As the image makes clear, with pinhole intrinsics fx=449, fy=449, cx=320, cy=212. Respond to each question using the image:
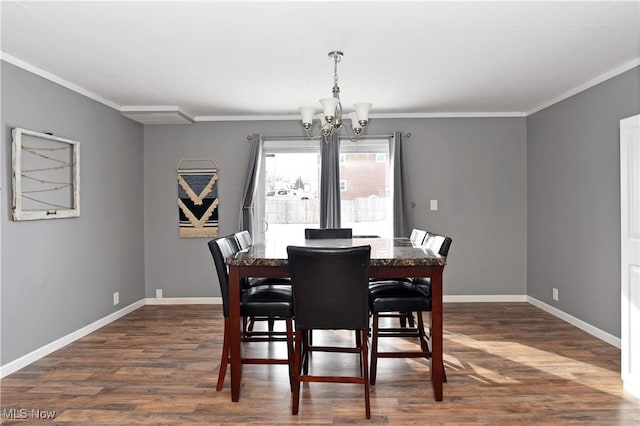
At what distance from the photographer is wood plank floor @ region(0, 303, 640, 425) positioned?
259 centimetres

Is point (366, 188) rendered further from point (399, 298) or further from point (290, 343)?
point (290, 343)

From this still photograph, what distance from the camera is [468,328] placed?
4.35 metres

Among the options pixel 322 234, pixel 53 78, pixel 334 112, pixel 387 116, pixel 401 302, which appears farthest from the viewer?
pixel 387 116

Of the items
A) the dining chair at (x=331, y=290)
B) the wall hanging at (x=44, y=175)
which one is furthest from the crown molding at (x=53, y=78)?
Result: the dining chair at (x=331, y=290)

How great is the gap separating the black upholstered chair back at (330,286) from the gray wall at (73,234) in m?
2.23

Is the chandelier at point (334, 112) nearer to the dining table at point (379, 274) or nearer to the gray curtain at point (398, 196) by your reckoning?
the dining table at point (379, 274)

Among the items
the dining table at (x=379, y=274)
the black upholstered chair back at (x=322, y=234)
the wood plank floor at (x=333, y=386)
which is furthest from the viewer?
the black upholstered chair back at (x=322, y=234)

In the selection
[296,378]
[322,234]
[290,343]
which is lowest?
[296,378]

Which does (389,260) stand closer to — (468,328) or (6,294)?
(468,328)

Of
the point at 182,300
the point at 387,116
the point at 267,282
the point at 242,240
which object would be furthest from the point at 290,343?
the point at 387,116

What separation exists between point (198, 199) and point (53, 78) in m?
2.17

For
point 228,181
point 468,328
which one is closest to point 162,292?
point 228,181

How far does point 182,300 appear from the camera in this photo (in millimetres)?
5594
